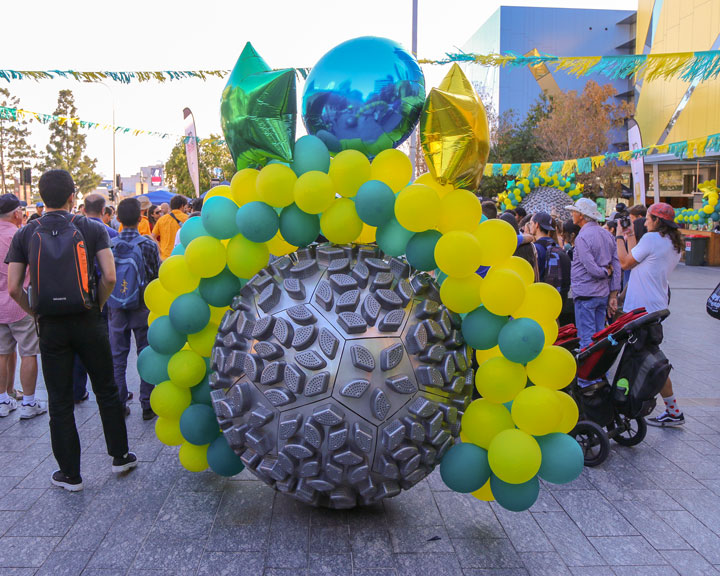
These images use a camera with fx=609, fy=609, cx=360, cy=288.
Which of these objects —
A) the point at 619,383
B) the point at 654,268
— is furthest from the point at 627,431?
the point at 654,268

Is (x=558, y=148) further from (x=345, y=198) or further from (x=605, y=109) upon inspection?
(x=345, y=198)

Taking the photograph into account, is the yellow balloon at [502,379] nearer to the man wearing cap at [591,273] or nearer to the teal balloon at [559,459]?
the teal balloon at [559,459]

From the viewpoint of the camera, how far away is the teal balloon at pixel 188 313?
359 centimetres

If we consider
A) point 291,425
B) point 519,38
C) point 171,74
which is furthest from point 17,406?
point 519,38

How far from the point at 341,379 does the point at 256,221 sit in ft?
3.24

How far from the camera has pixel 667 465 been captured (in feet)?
15.2

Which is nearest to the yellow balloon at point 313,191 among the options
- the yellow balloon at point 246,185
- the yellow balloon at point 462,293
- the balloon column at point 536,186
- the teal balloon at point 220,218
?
the yellow balloon at point 246,185

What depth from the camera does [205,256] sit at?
3.46 m

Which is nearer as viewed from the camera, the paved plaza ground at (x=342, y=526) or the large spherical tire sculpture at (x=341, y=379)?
the large spherical tire sculpture at (x=341, y=379)

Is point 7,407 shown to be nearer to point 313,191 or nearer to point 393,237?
point 313,191

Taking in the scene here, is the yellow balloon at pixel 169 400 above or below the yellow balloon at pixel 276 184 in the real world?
below

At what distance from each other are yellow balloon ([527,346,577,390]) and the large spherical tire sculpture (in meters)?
0.40

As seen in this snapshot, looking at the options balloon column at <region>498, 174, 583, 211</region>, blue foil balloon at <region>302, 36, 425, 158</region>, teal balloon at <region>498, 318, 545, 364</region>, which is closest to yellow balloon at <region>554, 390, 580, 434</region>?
teal balloon at <region>498, 318, 545, 364</region>

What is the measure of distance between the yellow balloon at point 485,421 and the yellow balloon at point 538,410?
127mm
